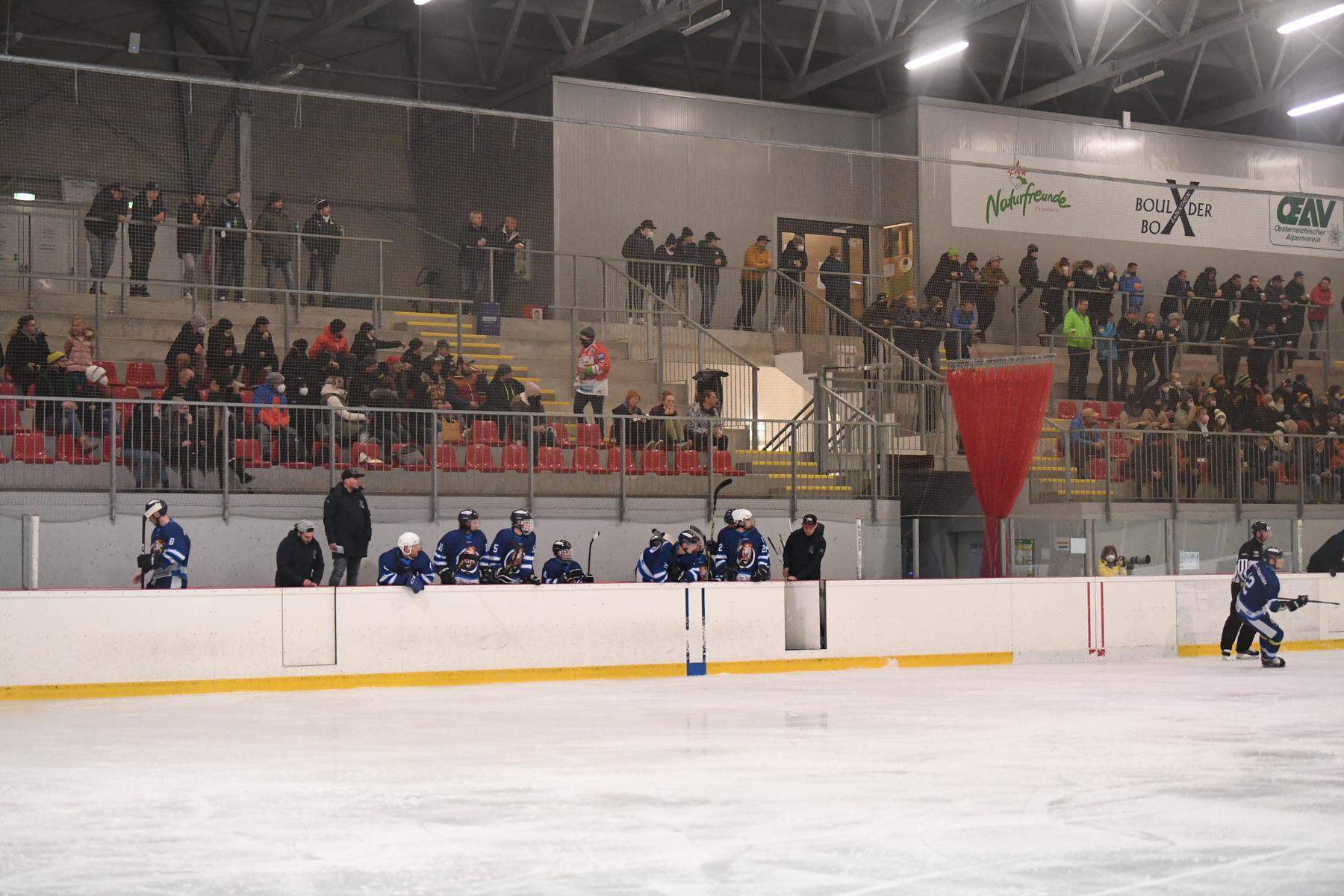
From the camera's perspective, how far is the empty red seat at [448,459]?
16125 mm

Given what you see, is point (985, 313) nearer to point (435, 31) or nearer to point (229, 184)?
point (435, 31)

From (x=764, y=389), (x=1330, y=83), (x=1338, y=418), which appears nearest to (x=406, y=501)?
(x=764, y=389)

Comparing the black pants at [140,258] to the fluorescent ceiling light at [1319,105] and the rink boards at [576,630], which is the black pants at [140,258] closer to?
the rink boards at [576,630]

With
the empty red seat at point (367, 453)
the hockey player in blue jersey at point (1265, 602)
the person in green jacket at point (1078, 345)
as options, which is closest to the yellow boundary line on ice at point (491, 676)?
the hockey player in blue jersey at point (1265, 602)

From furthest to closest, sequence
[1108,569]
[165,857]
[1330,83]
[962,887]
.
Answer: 1. [1330,83]
2. [1108,569]
3. [165,857]
4. [962,887]

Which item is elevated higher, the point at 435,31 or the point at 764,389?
the point at 435,31

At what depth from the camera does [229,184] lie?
19.6 meters

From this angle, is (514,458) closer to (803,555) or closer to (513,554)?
(513,554)

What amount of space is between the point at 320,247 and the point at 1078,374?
10493 mm

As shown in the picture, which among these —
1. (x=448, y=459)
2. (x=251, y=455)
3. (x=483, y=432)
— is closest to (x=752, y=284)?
(x=483, y=432)

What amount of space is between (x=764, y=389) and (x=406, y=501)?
562cm

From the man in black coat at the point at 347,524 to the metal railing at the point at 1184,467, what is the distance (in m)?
8.16

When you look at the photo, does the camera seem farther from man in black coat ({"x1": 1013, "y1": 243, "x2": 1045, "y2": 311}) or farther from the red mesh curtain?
man in black coat ({"x1": 1013, "y1": 243, "x2": 1045, "y2": 311})

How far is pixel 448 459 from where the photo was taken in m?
16.2
